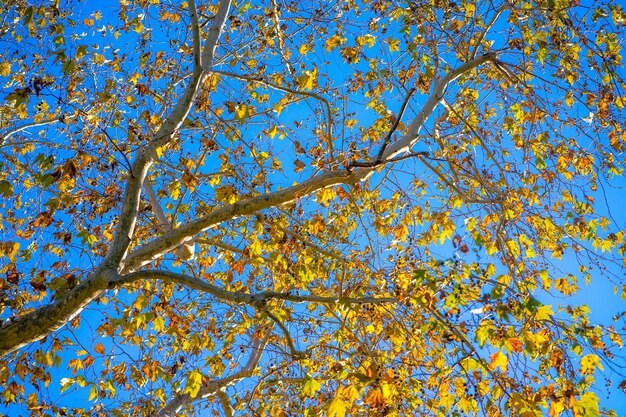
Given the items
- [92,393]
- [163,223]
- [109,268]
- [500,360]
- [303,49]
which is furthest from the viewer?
[303,49]

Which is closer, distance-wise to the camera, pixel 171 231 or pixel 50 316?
pixel 50 316

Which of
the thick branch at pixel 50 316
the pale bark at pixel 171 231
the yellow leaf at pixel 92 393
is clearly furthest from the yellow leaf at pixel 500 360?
the yellow leaf at pixel 92 393

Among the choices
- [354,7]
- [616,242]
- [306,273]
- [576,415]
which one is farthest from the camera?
[354,7]

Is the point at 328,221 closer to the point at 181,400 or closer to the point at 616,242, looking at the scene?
the point at 181,400

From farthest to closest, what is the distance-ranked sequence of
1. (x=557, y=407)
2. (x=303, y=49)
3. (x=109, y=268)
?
(x=303, y=49), (x=109, y=268), (x=557, y=407)

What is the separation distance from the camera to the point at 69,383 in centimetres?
440

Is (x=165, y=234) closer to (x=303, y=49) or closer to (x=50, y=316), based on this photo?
(x=50, y=316)

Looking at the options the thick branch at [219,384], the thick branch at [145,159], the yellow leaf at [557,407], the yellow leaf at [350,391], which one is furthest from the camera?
the thick branch at [219,384]

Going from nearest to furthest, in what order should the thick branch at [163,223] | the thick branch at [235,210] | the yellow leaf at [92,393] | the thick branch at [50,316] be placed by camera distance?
the thick branch at [50,316] < the thick branch at [235,210] < the yellow leaf at [92,393] < the thick branch at [163,223]

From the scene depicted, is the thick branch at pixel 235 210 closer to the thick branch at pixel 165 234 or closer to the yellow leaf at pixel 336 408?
the thick branch at pixel 165 234

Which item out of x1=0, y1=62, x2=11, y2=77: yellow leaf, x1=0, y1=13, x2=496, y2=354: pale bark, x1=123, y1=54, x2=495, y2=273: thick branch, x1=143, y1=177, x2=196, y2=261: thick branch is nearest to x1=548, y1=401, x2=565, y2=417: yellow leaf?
x1=0, y1=13, x2=496, y2=354: pale bark

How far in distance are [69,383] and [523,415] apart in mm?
3734

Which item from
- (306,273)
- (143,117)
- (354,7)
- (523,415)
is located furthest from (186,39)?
(523,415)

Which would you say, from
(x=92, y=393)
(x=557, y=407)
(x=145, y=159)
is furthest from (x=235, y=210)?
(x=557, y=407)
